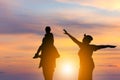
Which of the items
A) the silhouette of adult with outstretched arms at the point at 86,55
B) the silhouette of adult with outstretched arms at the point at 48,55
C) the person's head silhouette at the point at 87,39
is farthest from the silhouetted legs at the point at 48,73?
the person's head silhouette at the point at 87,39

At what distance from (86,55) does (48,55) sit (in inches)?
151

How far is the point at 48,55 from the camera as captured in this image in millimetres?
27750

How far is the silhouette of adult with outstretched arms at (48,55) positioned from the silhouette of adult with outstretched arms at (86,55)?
9.60 ft

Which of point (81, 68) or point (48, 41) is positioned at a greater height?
point (48, 41)

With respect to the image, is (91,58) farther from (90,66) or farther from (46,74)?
(46,74)

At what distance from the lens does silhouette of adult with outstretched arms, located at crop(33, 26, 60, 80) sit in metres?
27.5

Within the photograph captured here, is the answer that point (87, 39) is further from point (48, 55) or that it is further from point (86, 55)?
point (48, 55)

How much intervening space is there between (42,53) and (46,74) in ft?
5.18

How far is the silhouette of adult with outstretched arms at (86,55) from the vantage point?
24.4 metres

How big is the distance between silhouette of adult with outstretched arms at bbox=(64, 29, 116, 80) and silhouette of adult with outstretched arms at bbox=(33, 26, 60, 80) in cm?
293

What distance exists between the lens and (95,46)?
24.9m

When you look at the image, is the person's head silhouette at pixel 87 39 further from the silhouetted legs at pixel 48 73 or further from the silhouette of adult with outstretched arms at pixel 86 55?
the silhouetted legs at pixel 48 73

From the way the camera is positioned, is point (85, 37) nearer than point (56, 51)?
Yes

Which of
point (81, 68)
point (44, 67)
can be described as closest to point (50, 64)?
point (44, 67)
